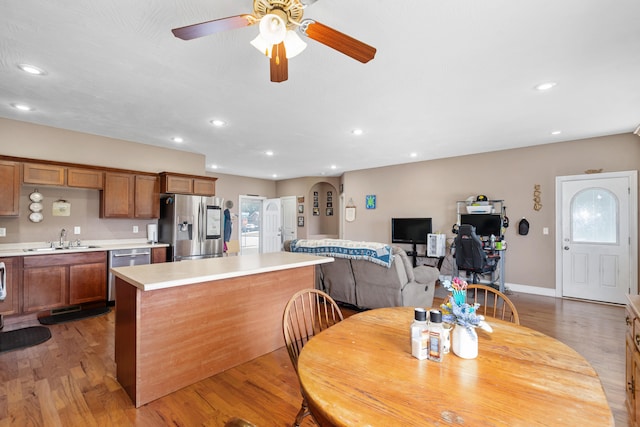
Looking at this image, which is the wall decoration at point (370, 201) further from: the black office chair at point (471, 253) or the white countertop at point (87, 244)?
the white countertop at point (87, 244)

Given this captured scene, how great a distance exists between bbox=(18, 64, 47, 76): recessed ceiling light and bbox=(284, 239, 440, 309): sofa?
10.6ft

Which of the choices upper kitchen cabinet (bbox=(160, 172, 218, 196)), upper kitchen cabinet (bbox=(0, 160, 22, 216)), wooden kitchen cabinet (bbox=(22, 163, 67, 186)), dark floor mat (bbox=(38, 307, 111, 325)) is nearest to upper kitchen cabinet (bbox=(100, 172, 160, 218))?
upper kitchen cabinet (bbox=(160, 172, 218, 196))

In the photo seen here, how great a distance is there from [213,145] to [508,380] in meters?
5.09

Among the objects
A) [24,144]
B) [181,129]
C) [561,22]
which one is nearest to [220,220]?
[181,129]

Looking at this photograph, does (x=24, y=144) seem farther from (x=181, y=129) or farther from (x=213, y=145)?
(x=213, y=145)

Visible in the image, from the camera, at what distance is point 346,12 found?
74.3 inches

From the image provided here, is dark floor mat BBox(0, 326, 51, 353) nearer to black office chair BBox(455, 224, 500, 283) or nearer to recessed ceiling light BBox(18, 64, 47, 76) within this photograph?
recessed ceiling light BBox(18, 64, 47, 76)

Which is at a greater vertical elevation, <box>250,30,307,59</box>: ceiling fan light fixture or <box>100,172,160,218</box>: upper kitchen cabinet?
<box>250,30,307,59</box>: ceiling fan light fixture

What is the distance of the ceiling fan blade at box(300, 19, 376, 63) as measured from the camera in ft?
5.17

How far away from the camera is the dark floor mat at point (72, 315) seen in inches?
145

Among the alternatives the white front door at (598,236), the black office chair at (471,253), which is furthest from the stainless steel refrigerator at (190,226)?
the white front door at (598,236)

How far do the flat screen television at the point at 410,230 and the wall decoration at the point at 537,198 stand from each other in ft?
6.00

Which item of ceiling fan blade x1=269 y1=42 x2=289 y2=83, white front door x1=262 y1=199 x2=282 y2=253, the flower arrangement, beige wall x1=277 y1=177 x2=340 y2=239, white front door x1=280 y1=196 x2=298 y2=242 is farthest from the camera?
white front door x1=262 y1=199 x2=282 y2=253

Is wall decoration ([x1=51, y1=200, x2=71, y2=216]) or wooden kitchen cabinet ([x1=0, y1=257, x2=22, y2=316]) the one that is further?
wall decoration ([x1=51, y1=200, x2=71, y2=216])
